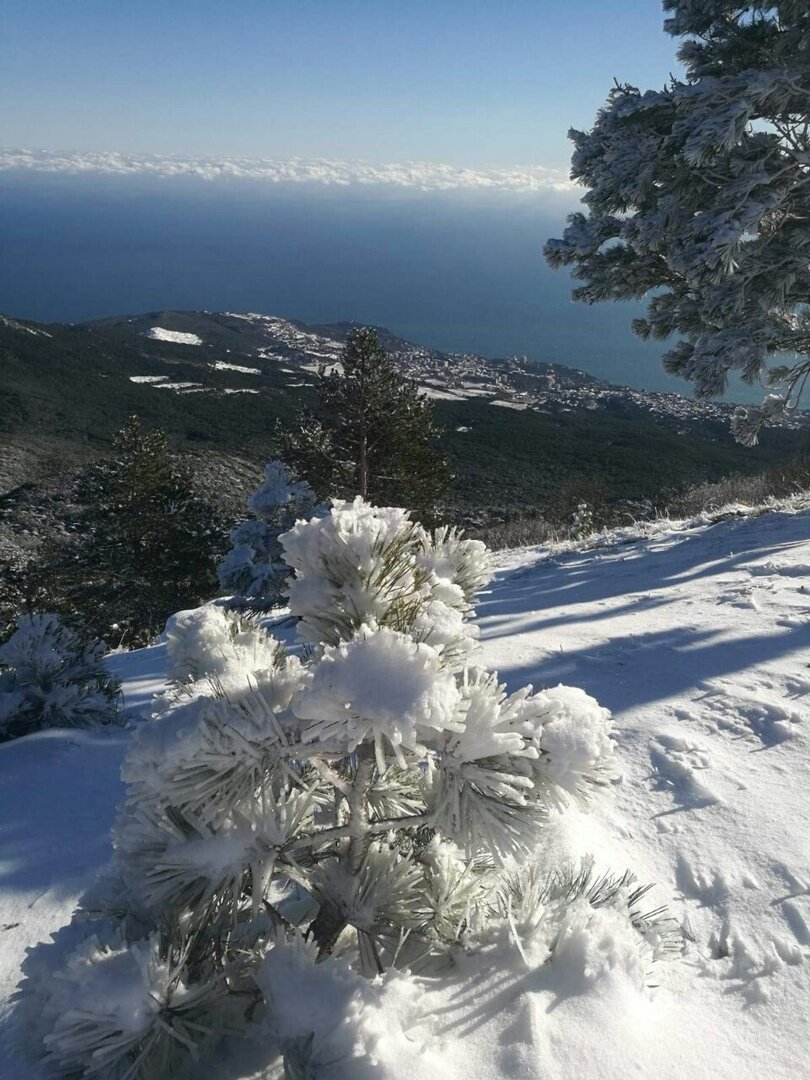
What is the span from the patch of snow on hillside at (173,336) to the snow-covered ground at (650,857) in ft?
338

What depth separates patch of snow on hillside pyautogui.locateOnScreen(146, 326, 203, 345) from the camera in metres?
98.6

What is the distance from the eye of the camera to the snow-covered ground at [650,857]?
150 cm

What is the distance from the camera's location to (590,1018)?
1.55 metres

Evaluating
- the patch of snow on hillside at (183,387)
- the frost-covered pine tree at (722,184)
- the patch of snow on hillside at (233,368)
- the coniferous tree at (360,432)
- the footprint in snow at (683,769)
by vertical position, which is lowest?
the patch of snow on hillside at (183,387)

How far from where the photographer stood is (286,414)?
61250mm

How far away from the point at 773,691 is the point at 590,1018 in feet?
8.61

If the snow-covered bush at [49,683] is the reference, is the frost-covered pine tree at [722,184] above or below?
above

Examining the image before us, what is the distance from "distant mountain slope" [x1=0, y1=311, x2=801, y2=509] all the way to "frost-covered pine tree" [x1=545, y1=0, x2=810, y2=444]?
108ft

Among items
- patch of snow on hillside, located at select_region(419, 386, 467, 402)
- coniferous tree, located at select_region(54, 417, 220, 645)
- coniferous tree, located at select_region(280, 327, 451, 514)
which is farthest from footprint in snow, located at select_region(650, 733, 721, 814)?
patch of snow on hillside, located at select_region(419, 386, 467, 402)

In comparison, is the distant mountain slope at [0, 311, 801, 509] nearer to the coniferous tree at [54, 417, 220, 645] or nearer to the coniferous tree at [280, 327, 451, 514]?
the coniferous tree at [54, 417, 220, 645]

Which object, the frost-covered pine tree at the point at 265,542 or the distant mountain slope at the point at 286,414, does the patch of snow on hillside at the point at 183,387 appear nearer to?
the distant mountain slope at the point at 286,414

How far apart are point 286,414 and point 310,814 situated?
6187cm

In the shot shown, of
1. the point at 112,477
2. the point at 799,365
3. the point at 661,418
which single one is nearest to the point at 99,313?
the point at 661,418

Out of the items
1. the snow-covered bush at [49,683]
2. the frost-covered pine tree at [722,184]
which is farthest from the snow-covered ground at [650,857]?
the frost-covered pine tree at [722,184]
